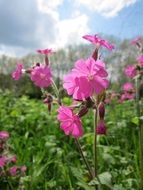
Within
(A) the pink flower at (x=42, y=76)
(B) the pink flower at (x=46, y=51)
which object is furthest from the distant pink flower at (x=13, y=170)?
(A) the pink flower at (x=42, y=76)

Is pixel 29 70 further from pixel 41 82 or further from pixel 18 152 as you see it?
pixel 18 152

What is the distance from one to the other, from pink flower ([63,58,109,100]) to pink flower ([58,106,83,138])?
7 centimetres

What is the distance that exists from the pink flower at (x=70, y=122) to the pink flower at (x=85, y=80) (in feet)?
0.24

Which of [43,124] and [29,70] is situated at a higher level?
[29,70]

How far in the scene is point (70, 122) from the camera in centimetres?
126

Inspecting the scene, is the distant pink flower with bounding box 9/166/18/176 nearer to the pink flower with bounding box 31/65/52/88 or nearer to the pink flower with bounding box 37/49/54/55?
the pink flower with bounding box 37/49/54/55

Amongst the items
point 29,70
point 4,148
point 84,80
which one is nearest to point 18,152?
point 4,148

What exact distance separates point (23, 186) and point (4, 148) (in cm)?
38

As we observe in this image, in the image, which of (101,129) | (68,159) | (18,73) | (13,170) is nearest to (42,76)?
(18,73)

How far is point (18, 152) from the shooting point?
3418 mm

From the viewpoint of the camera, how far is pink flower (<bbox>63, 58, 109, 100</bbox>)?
3.87 feet

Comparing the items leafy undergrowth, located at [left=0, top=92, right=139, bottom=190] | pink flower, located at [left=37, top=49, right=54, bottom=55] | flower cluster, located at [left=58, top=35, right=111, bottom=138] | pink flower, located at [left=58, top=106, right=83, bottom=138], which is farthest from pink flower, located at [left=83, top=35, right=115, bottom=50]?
leafy undergrowth, located at [left=0, top=92, right=139, bottom=190]

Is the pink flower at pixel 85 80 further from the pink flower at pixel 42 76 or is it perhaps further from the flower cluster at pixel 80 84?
the pink flower at pixel 42 76

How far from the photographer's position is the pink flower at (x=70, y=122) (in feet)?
4.11
